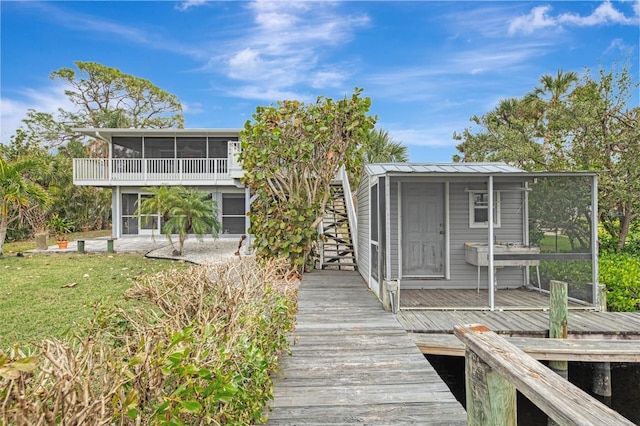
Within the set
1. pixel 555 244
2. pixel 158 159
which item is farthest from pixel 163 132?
pixel 555 244

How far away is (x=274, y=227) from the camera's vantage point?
8.97 m

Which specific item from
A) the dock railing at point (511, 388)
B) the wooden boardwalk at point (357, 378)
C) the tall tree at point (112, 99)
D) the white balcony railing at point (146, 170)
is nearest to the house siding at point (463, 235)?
the wooden boardwalk at point (357, 378)

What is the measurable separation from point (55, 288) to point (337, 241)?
667cm

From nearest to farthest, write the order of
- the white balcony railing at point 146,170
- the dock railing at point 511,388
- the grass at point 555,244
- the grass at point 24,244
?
the dock railing at point 511,388
the grass at point 555,244
the grass at point 24,244
the white balcony railing at point 146,170

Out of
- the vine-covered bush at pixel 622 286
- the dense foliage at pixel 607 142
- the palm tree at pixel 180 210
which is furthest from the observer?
the palm tree at pixel 180 210

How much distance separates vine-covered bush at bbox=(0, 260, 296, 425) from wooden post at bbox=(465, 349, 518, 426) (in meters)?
1.34

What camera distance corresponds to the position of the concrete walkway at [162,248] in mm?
12188

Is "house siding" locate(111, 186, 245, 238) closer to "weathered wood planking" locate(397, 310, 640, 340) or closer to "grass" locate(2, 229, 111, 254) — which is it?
"grass" locate(2, 229, 111, 254)

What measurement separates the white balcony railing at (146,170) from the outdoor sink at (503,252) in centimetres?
1180

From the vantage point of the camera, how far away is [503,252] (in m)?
6.43

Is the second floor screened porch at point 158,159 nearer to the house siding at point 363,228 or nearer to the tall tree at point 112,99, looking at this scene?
the house siding at point 363,228

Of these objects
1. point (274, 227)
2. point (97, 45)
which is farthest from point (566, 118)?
point (97, 45)

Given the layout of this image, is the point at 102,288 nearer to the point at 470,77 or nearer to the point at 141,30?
the point at 141,30

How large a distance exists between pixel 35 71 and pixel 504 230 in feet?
103
